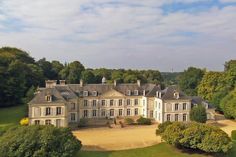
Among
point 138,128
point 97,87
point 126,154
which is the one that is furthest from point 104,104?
point 126,154

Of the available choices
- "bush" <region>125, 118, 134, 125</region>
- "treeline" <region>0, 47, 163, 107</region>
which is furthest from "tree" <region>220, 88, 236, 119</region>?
"treeline" <region>0, 47, 163, 107</region>

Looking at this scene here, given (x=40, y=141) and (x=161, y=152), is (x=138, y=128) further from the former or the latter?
(x=40, y=141)

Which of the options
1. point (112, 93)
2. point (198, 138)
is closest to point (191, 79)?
point (112, 93)

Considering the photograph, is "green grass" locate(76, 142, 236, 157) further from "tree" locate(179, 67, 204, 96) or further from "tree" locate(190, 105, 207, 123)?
"tree" locate(179, 67, 204, 96)

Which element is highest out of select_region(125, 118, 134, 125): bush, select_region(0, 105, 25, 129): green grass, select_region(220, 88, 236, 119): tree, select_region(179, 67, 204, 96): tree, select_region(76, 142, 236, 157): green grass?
select_region(179, 67, 204, 96): tree

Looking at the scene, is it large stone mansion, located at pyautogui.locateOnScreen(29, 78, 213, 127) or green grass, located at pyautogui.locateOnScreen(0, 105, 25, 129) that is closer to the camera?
green grass, located at pyautogui.locateOnScreen(0, 105, 25, 129)

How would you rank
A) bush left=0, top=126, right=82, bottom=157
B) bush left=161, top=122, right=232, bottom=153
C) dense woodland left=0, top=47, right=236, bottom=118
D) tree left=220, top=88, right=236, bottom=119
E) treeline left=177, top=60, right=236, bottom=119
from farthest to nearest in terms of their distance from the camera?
dense woodland left=0, top=47, right=236, bottom=118 < treeline left=177, top=60, right=236, bottom=119 < tree left=220, top=88, right=236, bottom=119 < bush left=161, top=122, right=232, bottom=153 < bush left=0, top=126, right=82, bottom=157

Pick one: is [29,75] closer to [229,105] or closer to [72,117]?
[72,117]

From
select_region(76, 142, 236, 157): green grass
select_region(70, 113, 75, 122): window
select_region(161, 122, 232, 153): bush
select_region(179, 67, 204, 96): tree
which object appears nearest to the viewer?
select_region(161, 122, 232, 153): bush
